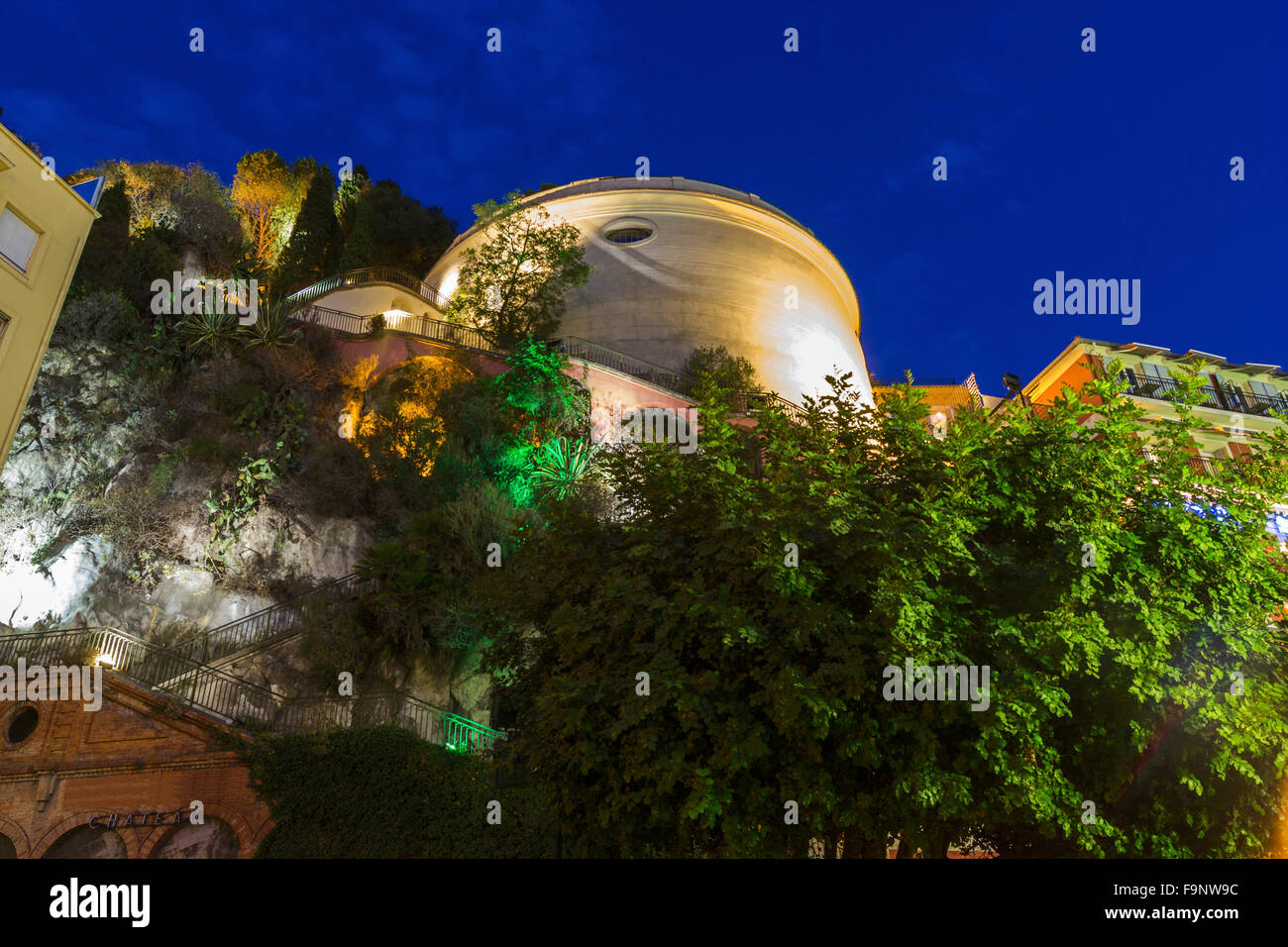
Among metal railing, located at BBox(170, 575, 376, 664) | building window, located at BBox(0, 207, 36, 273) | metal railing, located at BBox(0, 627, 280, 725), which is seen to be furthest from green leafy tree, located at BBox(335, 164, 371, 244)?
metal railing, located at BBox(0, 627, 280, 725)

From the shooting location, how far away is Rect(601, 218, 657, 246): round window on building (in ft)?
107

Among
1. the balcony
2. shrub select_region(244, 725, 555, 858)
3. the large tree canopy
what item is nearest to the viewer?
the large tree canopy

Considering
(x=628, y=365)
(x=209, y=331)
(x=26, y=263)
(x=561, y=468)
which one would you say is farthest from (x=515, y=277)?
(x=26, y=263)

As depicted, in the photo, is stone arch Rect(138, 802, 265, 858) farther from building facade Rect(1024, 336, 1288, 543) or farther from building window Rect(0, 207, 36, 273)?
building facade Rect(1024, 336, 1288, 543)

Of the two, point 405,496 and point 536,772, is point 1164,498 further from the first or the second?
point 405,496

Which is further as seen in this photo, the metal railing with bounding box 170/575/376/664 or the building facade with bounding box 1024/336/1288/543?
the building facade with bounding box 1024/336/1288/543

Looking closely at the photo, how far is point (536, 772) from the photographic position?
9711 millimetres

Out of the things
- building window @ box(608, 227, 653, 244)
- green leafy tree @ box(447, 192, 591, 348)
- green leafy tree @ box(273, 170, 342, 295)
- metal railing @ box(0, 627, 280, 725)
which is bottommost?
metal railing @ box(0, 627, 280, 725)

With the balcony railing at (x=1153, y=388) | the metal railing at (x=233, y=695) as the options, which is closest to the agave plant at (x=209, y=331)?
the metal railing at (x=233, y=695)

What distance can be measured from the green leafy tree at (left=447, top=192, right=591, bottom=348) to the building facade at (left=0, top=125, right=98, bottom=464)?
1207cm

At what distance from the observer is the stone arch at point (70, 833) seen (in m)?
13.0

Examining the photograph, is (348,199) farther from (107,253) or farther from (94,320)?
(94,320)

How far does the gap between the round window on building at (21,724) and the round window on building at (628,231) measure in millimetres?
24489

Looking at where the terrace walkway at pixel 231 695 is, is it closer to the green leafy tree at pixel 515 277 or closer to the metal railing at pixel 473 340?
the metal railing at pixel 473 340
